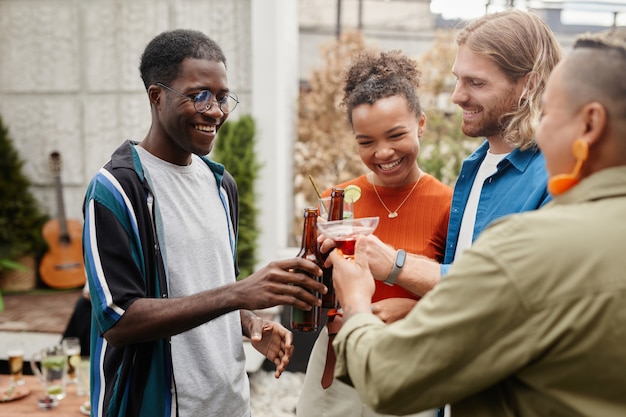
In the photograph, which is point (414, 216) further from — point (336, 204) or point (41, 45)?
point (41, 45)

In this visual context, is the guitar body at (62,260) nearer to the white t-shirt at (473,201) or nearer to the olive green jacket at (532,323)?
the white t-shirt at (473,201)

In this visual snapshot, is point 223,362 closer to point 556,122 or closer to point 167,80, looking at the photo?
point 167,80

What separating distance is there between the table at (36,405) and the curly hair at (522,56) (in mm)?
2403

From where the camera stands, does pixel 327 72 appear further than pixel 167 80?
Yes

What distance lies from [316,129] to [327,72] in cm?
79

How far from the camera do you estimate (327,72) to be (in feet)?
23.8

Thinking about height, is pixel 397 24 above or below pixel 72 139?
above

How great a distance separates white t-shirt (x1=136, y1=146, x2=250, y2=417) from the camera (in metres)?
1.89

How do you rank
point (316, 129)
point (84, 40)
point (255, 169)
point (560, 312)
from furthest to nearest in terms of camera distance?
1. point (316, 129)
2. point (84, 40)
3. point (255, 169)
4. point (560, 312)

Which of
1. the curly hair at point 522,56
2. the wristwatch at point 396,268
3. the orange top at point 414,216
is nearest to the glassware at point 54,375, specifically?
the orange top at point 414,216

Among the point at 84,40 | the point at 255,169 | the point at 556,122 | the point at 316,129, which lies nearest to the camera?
the point at 556,122

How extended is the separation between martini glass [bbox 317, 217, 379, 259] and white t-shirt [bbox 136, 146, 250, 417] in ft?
1.86

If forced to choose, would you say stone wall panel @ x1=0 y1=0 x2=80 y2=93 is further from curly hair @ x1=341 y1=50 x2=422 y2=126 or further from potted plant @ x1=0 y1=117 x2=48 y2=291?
curly hair @ x1=341 y1=50 x2=422 y2=126

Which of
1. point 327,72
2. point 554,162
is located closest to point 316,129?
point 327,72
